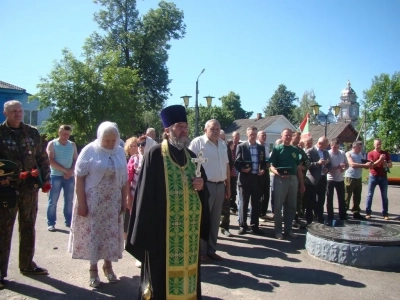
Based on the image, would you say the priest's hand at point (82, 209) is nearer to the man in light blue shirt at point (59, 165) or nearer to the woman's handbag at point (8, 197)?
the woman's handbag at point (8, 197)

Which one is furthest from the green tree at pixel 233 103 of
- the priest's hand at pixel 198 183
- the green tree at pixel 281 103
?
the priest's hand at pixel 198 183

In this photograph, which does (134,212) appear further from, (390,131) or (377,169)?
(390,131)

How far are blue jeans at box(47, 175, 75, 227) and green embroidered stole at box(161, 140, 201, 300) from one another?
4445 millimetres

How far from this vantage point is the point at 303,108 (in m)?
71.0

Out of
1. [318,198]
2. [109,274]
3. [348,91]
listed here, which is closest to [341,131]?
[318,198]

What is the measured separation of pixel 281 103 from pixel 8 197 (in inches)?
2692

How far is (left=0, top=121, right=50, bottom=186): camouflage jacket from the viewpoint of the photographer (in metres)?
4.44

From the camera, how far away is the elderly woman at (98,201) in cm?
435

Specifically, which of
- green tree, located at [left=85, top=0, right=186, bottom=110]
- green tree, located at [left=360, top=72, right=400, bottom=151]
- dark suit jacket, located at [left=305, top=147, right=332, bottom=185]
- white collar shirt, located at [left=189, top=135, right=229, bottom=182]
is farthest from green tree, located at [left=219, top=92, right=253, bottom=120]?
white collar shirt, located at [left=189, top=135, right=229, bottom=182]

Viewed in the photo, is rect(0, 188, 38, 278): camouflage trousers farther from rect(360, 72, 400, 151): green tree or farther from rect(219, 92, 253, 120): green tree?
rect(219, 92, 253, 120): green tree

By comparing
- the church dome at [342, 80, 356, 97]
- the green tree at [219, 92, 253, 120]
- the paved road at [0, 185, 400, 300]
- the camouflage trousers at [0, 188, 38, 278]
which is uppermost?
the church dome at [342, 80, 356, 97]

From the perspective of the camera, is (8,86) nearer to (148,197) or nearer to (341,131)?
(148,197)

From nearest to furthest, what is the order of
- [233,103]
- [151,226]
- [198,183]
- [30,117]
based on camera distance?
[151,226]
[198,183]
[30,117]
[233,103]

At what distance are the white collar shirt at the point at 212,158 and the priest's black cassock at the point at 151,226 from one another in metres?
2.25
